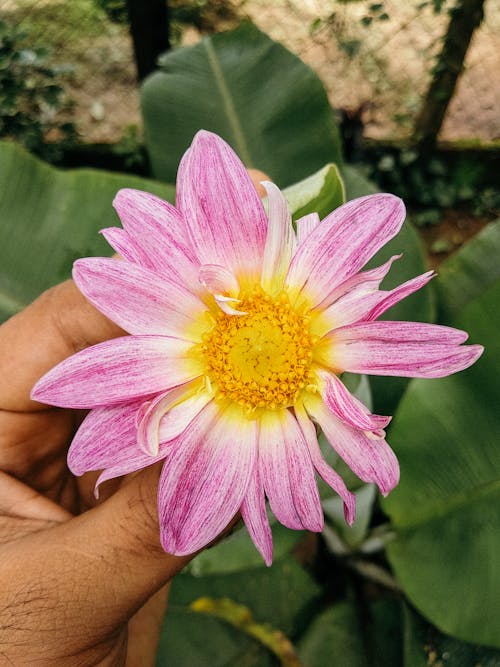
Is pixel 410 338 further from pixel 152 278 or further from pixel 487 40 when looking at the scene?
pixel 487 40

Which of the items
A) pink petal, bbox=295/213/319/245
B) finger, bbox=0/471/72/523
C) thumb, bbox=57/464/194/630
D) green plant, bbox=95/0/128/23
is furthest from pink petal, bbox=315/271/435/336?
green plant, bbox=95/0/128/23

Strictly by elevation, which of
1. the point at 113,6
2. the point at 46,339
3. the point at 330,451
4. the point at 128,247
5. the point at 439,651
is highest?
the point at 113,6

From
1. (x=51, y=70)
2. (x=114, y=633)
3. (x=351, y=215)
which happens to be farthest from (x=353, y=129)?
(x=114, y=633)

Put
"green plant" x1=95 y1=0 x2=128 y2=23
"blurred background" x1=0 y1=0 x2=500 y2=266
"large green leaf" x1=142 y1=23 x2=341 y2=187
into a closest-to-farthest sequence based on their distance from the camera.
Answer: "large green leaf" x1=142 y1=23 x2=341 y2=187 < "green plant" x1=95 y1=0 x2=128 y2=23 < "blurred background" x1=0 y1=0 x2=500 y2=266

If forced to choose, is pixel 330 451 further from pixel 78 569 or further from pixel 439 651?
pixel 439 651

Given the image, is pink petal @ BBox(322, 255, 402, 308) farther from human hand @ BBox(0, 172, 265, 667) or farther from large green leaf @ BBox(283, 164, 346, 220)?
human hand @ BBox(0, 172, 265, 667)

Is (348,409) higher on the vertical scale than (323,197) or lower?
lower

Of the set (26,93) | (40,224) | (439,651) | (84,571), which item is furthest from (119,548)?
(26,93)
